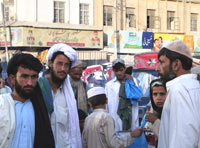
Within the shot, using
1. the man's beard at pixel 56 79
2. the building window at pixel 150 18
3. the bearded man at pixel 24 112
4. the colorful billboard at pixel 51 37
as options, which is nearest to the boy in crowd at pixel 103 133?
the man's beard at pixel 56 79

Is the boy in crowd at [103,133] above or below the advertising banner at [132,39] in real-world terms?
below

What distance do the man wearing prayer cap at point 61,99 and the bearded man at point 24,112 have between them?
1.00ft

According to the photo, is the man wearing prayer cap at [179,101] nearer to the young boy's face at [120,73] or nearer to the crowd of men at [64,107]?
the crowd of men at [64,107]

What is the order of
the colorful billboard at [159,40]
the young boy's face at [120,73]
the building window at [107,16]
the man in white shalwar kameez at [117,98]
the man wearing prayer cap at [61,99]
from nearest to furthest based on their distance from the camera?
the man wearing prayer cap at [61,99] < the man in white shalwar kameez at [117,98] < the young boy's face at [120,73] < the building window at [107,16] < the colorful billboard at [159,40]

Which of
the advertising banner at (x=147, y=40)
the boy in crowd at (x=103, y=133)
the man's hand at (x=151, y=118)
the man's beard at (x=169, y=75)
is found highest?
the advertising banner at (x=147, y=40)

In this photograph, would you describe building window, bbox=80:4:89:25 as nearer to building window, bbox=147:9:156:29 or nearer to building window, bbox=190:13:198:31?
building window, bbox=147:9:156:29

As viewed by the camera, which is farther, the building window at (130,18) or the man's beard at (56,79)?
the building window at (130,18)

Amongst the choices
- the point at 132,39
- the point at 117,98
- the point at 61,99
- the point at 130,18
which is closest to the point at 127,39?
the point at 132,39

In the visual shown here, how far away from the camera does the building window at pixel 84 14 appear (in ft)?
71.3

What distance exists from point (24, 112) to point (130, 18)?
21631mm

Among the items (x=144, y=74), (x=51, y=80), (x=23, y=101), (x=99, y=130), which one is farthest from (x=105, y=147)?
(x=144, y=74)

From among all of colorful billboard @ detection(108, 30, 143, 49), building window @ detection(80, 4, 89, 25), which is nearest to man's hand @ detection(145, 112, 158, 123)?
colorful billboard @ detection(108, 30, 143, 49)

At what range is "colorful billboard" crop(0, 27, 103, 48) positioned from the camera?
64.1 feet

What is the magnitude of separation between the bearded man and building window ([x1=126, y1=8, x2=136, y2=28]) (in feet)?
69.0
